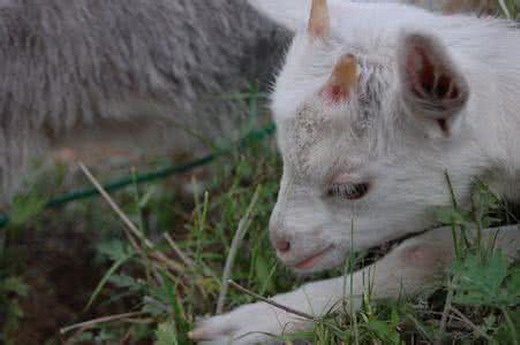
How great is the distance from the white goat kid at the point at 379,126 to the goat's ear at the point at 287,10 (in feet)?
0.37

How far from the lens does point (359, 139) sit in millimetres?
1724

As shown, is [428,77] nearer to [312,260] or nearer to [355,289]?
[312,260]

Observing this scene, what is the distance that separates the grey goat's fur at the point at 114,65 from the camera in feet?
7.91

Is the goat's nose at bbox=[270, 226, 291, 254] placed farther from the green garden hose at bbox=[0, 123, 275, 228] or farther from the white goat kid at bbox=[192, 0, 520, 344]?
the green garden hose at bbox=[0, 123, 275, 228]

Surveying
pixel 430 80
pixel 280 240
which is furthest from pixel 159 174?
pixel 430 80

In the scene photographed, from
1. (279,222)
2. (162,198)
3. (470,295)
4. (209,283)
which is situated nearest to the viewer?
(470,295)

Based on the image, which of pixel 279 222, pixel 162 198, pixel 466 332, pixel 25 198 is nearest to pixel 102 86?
pixel 25 198

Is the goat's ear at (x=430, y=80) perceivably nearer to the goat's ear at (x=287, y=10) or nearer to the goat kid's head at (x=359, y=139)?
the goat kid's head at (x=359, y=139)

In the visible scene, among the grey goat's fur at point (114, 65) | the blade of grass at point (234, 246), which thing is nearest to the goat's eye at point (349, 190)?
the blade of grass at point (234, 246)

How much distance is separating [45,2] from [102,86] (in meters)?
0.22

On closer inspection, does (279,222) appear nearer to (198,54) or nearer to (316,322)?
(316,322)

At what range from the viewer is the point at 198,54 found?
2520 mm

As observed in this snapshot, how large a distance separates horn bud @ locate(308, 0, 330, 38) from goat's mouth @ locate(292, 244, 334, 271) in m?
0.36

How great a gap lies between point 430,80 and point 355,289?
1.70ft
